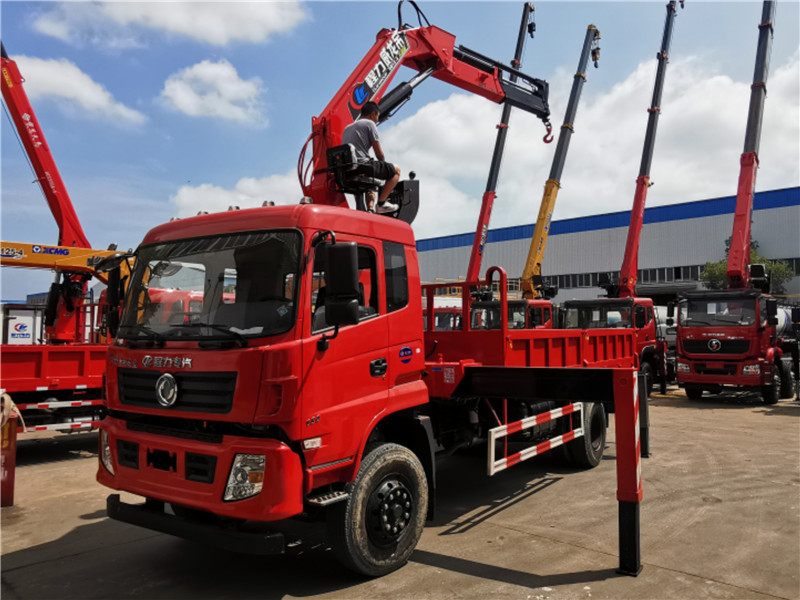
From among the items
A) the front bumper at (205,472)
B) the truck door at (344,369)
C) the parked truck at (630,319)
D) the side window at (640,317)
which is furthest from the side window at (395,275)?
the side window at (640,317)

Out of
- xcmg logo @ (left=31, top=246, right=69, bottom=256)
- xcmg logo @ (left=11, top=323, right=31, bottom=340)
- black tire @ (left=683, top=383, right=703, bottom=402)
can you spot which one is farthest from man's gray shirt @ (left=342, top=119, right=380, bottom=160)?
xcmg logo @ (left=11, top=323, right=31, bottom=340)

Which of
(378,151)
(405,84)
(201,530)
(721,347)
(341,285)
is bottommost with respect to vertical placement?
(201,530)

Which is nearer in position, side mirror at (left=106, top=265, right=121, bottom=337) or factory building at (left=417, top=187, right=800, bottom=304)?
side mirror at (left=106, top=265, right=121, bottom=337)

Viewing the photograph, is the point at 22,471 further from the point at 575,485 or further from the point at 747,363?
the point at 747,363

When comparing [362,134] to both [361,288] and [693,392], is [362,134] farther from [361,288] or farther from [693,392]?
[693,392]

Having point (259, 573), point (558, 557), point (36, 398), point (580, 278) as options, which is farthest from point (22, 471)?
point (580, 278)

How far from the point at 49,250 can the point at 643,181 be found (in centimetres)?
1818

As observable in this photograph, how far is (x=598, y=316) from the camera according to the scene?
15141 millimetres

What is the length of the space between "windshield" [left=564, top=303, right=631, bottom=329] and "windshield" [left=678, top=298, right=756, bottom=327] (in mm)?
1369

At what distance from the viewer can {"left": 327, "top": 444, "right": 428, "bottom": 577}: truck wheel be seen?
383 cm

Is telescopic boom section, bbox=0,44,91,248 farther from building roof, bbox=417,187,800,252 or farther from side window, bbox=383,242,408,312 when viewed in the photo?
building roof, bbox=417,187,800,252

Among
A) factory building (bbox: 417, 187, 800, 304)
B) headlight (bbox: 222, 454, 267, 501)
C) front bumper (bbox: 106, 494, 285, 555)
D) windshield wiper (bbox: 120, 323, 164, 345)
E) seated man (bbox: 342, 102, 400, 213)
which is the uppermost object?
factory building (bbox: 417, 187, 800, 304)

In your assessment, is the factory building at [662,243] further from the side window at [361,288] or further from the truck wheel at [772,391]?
the side window at [361,288]

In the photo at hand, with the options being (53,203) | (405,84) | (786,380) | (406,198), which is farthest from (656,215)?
(406,198)
